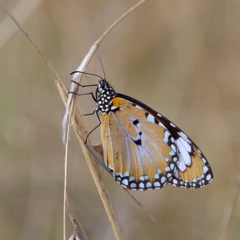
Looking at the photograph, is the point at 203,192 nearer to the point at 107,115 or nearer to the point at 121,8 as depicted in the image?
the point at 107,115

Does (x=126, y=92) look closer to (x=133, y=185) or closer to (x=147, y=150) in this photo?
(x=147, y=150)

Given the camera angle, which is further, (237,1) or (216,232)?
(237,1)

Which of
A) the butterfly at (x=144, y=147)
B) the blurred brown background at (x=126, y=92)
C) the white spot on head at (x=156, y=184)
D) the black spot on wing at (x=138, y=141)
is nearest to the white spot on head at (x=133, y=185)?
the butterfly at (x=144, y=147)

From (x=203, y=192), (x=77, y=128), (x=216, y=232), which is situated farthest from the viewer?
(x=203, y=192)

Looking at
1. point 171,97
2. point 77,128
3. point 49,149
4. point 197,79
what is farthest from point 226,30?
point 77,128

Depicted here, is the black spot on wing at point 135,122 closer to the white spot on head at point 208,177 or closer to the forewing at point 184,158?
the forewing at point 184,158

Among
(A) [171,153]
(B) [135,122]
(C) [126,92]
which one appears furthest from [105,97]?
(C) [126,92]

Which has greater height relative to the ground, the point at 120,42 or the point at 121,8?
the point at 121,8
